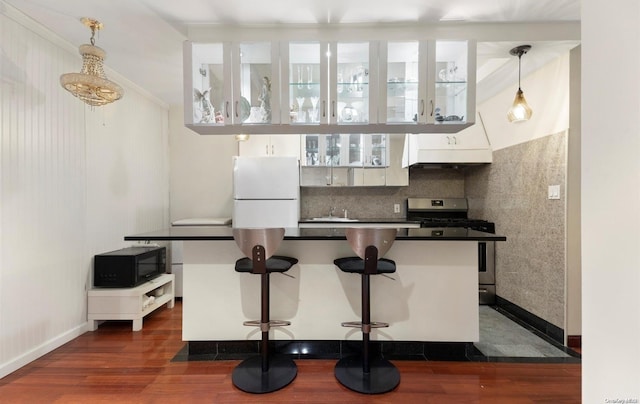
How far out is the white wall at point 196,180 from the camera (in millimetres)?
4031

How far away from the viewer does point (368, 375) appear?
1904mm

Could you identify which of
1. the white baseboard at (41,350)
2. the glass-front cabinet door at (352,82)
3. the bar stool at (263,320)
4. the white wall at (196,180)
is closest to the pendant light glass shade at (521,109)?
the glass-front cabinet door at (352,82)

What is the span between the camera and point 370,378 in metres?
1.88

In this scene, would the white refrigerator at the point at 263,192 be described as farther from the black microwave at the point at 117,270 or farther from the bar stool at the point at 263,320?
the bar stool at the point at 263,320

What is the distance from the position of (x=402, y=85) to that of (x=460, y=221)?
2.03 metres

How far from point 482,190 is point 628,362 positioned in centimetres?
314

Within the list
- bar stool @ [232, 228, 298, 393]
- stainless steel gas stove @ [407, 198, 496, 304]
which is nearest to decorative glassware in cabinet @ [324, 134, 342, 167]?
stainless steel gas stove @ [407, 198, 496, 304]

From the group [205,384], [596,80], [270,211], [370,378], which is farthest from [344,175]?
[596,80]

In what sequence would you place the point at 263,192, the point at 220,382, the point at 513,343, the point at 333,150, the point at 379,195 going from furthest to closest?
the point at 379,195, the point at 333,150, the point at 263,192, the point at 513,343, the point at 220,382

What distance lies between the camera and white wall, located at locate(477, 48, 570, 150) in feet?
7.91

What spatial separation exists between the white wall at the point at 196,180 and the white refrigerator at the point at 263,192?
28.6 inches

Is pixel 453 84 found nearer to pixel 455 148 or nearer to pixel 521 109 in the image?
pixel 521 109

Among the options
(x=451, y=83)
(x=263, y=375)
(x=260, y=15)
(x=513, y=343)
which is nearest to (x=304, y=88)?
(x=260, y=15)

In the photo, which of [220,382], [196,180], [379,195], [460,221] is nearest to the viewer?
[220,382]
